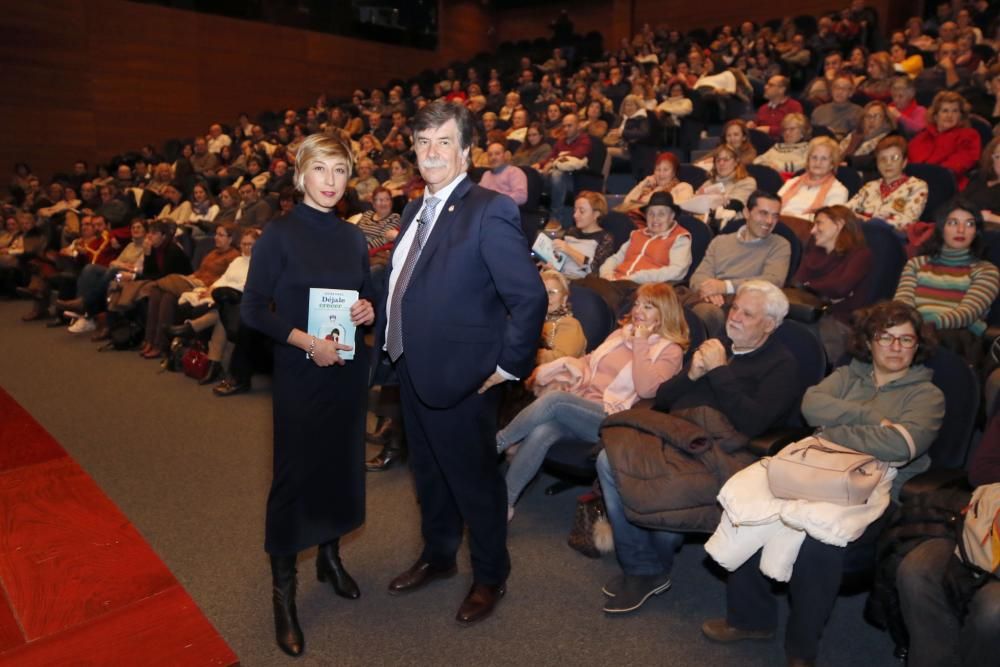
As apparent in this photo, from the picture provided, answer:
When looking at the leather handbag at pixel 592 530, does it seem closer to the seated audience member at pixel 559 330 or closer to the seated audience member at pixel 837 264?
the seated audience member at pixel 559 330

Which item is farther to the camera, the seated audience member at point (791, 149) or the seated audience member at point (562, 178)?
the seated audience member at point (562, 178)

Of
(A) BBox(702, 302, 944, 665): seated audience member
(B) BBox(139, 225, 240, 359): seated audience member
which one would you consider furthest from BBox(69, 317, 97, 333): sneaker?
(A) BBox(702, 302, 944, 665): seated audience member

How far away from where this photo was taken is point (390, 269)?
6.66ft

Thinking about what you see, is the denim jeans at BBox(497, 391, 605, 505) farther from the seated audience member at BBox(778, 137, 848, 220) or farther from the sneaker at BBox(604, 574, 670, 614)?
the seated audience member at BBox(778, 137, 848, 220)

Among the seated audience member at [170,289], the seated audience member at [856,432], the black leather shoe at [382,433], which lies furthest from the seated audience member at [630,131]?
the seated audience member at [856,432]

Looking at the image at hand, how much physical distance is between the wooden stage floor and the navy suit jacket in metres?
0.80

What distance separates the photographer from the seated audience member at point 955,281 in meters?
2.81

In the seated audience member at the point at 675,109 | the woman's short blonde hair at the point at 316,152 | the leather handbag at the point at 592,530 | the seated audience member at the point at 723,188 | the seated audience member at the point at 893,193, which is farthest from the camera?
the seated audience member at the point at 675,109

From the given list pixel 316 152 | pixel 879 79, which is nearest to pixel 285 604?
pixel 316 152

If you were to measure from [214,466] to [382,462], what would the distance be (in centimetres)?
77

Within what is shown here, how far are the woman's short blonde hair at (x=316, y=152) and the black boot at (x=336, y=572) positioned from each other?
3.64 ft

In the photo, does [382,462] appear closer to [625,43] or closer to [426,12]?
[625,43]

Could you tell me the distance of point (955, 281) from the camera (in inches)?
A: 115

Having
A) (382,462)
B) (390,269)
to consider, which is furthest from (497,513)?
(382,462)
